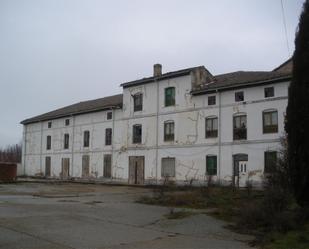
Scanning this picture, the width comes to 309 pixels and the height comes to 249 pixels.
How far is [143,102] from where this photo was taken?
41.3 m

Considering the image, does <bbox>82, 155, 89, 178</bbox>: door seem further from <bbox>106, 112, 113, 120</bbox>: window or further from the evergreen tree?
the evergreen tree

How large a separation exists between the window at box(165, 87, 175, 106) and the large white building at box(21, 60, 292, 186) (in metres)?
0.08

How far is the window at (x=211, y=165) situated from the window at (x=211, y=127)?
174cm

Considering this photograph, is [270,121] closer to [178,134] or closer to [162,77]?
[178,134]

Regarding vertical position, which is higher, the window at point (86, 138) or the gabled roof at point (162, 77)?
A: the gabled roof at point (162, 77)

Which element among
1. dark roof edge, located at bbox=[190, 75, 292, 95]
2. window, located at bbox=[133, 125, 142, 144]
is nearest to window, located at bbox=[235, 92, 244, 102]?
dark roof edge, located at bbox=[190, 75, 292, 95]

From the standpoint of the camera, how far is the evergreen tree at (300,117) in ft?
39.3

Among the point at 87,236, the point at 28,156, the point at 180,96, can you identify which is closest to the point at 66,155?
the point at 28,156

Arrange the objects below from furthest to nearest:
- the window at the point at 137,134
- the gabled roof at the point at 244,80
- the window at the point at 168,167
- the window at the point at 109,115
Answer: the window at the point at 109,115 < the window at the point at 137,134 < the window at the point at 168,167 < the gabled roof at the point at 244,80

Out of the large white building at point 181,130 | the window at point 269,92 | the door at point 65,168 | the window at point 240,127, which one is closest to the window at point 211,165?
the large white building at point 181,130

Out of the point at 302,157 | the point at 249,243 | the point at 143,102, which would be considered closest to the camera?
the point at 249,243

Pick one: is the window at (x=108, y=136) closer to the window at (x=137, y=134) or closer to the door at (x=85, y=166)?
the door at (x=85, y=166)

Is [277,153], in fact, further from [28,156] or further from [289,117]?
[28,156]

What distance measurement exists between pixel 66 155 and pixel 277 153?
2551cm
